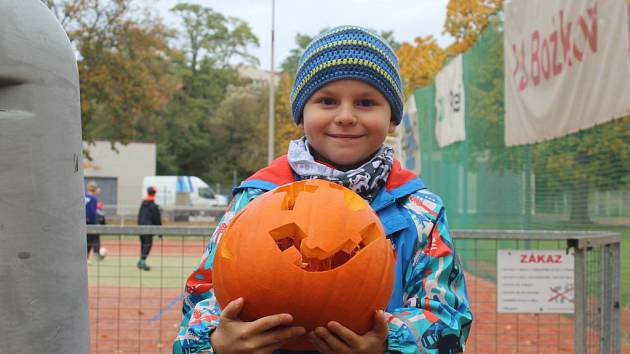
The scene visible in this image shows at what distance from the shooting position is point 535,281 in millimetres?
4781

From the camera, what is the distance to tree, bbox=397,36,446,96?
27625 mm

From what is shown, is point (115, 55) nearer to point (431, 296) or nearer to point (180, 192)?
point (180, 192)

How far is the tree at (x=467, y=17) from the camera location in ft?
85.9

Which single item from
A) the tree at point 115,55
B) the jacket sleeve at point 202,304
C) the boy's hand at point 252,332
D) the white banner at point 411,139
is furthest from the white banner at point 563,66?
the tree at point 115,55

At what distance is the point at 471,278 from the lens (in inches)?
437

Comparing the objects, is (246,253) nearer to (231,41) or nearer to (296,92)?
(296,92)

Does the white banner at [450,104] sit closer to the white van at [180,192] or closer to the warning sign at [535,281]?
the warning sign at [535,281]

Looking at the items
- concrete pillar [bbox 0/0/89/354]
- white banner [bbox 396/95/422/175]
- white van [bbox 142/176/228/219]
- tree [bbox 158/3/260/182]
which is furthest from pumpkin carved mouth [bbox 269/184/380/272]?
tree [bbox 158/3/260/182]

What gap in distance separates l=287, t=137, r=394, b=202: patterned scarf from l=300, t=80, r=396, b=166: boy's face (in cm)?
5

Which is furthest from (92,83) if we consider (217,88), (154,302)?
(217,88)

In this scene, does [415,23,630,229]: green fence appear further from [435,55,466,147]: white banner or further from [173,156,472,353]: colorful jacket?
[173,156,472,353]: colorful jacket

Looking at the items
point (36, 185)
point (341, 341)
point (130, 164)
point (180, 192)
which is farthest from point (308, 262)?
point (130, 164)

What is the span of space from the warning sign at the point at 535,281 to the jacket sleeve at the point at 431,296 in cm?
296

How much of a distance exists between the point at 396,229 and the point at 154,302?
32.4 ft
